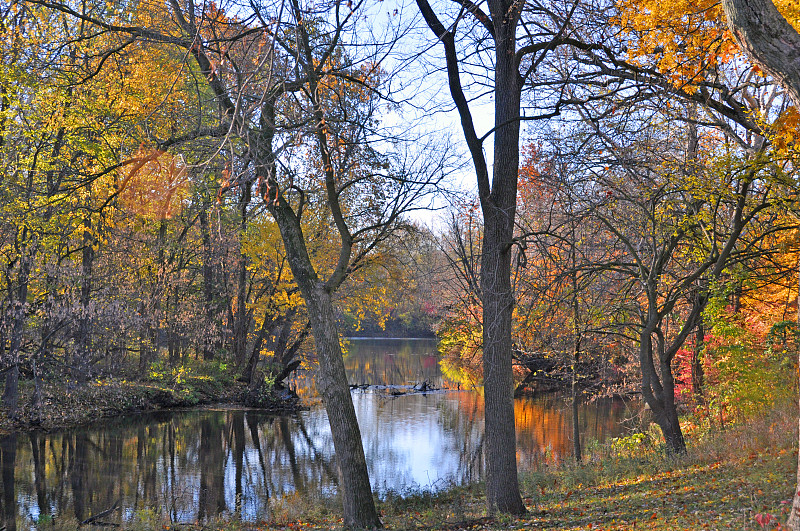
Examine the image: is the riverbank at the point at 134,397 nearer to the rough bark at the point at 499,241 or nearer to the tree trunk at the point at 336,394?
the tree trunk at the point at 336,394

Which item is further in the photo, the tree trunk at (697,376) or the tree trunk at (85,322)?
the tree trunk at (85,322)

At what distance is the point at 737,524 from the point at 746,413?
322 inches

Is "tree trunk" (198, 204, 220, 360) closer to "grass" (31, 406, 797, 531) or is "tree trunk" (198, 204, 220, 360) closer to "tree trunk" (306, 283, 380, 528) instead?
"grass" (31, 406, 797, 531)

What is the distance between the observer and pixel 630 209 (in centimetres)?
1327

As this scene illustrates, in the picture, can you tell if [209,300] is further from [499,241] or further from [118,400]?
[499,241]

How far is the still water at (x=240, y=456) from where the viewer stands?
12.4 metres

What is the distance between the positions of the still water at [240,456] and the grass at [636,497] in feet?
4.82

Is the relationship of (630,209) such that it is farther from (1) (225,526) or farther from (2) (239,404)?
(2) (239,404)

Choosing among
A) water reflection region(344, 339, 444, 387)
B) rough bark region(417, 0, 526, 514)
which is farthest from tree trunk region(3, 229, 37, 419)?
water reflection region(344, 339, 444, 387)

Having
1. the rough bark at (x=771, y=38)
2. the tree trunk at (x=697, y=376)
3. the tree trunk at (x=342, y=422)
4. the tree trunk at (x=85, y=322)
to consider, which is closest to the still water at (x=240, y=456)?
the tree trunk at (x=85, y=322)

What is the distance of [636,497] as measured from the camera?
8133 millimetres

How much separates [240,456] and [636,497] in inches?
459

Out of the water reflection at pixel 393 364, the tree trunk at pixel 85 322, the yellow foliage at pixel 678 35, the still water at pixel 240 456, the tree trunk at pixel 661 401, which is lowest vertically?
the still water at pixel 240 456

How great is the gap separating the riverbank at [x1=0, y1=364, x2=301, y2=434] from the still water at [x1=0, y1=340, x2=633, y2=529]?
2.47ft
